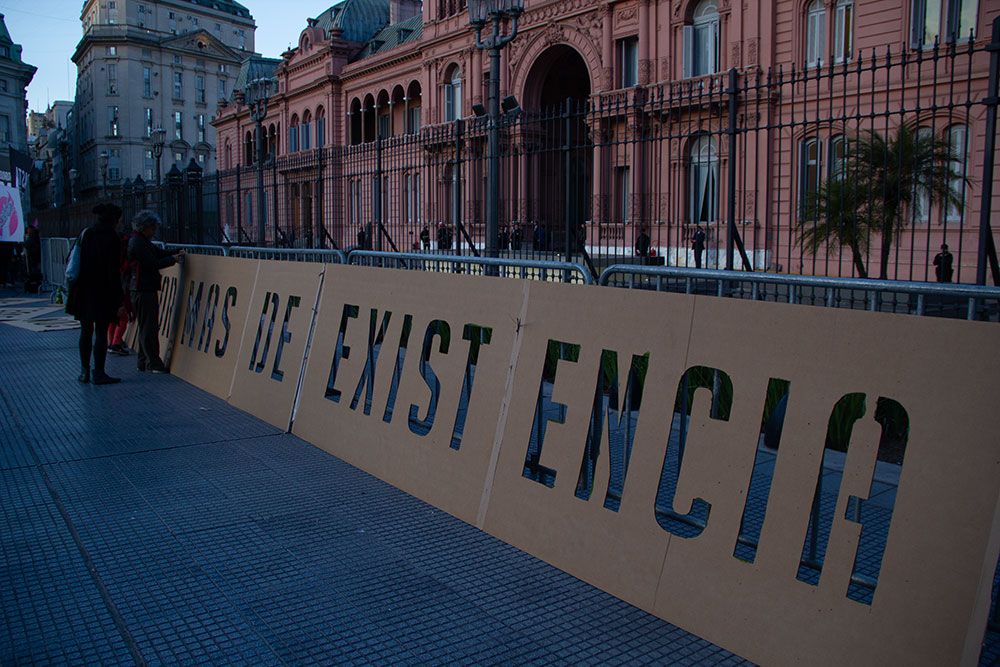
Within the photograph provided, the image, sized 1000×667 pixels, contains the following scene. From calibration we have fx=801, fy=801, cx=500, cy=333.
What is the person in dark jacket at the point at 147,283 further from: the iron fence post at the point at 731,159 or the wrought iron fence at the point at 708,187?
the iron fence post at the point at 731,159

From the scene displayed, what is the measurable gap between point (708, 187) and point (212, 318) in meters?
7.33

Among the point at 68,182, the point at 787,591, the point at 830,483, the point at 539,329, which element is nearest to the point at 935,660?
the point at 787,591

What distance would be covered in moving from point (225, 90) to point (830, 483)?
104 metres

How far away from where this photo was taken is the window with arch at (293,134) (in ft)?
177

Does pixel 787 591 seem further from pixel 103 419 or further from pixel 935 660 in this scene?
pixel 103 419

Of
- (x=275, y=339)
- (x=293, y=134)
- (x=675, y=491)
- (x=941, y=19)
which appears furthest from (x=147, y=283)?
(x=293, y=134)

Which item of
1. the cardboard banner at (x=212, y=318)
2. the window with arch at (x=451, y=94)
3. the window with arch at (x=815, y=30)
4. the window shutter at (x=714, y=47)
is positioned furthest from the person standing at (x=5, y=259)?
the window with arch at (x=815, y=30)

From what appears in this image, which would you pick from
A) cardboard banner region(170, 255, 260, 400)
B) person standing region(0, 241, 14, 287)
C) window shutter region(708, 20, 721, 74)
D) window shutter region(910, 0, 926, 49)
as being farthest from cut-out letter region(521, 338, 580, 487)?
person standing region(0, 241, 14, 287)

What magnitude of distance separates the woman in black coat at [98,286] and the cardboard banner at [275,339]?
1.99 metres

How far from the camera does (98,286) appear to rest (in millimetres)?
8711

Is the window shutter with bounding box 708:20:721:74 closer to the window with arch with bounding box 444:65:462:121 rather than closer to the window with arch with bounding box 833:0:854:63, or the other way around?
the window with arch with bounding box 833:0:854:63

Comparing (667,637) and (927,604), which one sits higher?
(927,604)

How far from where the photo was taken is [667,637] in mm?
3422

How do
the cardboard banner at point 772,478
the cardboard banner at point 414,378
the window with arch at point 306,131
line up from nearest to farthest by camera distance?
the cardboard banner at point 772,478 < the cardboard banner at point 414,378 < the window with arch at point 306,131
